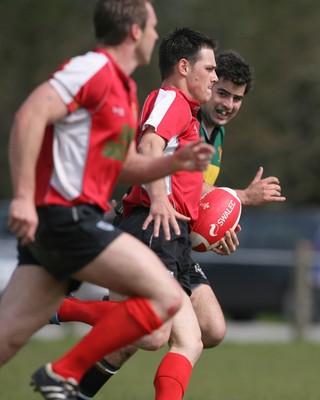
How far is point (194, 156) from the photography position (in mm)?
5508

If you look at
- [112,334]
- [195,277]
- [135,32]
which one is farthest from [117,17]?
[195,277]

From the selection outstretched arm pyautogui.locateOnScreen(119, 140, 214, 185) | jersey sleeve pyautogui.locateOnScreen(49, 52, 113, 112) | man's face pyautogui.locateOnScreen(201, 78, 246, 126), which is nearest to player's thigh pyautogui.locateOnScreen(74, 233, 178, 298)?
outstretched arm pyautogui.locateOnScreen(119, 140, 214, 185)

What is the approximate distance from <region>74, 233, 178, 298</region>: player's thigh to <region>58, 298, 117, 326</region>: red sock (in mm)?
1290

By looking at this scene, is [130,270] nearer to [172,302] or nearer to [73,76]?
[172,302]

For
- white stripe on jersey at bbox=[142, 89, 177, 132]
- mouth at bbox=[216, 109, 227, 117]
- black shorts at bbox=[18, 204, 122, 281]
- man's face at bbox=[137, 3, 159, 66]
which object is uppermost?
man's face at bbox=[137, 3, 159, 66]

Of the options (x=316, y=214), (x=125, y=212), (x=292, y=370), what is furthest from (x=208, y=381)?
(x=316, y=214)

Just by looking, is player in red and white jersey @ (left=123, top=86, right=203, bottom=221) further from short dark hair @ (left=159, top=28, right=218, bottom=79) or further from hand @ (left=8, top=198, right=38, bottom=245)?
hand @ (left=8, top=198, right=38, bottom=245)

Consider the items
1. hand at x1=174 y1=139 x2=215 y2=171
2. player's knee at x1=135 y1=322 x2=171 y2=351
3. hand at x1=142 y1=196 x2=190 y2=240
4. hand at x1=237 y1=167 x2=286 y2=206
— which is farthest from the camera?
hand at x1=237 y1=167 x2=286 y2=206

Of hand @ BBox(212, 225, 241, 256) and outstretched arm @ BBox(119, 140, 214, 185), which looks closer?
outstretched arm @ BBox(119, 140, 214, 185)

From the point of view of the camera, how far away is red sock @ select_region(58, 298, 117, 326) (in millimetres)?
6844

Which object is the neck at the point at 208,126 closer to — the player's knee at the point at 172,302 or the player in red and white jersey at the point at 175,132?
the player in red and white jersey at the point at 175,132

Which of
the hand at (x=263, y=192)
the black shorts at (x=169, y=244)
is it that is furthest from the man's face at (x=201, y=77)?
the black shorts at (x=169, y=244)

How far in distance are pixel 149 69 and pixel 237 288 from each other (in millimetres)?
13753

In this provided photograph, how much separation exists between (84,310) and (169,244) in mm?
698
